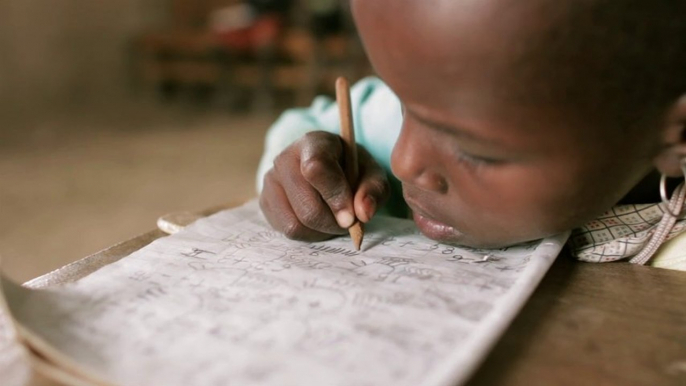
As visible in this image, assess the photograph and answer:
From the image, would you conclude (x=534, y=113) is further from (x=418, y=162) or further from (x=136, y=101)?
(x=136, y=101)

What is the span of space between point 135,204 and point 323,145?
118 cm

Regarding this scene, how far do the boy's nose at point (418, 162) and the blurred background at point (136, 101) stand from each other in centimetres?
101

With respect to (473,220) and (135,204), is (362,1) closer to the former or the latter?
(473,220)

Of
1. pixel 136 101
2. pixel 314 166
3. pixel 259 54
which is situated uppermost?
pixel 314 166

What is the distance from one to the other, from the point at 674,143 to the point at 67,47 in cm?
266

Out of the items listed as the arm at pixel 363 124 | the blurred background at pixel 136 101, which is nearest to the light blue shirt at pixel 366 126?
the arm at pixel 363 124

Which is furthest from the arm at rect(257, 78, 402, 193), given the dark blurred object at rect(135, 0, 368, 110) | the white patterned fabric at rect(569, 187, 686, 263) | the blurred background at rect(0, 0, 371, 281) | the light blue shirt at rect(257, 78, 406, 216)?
the dark blurred object at rect(135, 0, 368, 110)

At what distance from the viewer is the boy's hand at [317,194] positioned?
0.47 meters

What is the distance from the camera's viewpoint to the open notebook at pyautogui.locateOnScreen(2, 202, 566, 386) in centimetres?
29

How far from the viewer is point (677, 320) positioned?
1.18 feet

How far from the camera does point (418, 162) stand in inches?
15.7

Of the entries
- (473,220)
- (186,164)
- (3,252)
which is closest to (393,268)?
(473,220)

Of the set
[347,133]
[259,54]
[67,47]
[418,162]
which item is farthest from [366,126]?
[67,47]

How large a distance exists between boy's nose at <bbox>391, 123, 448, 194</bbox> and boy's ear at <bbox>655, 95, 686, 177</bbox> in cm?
12
